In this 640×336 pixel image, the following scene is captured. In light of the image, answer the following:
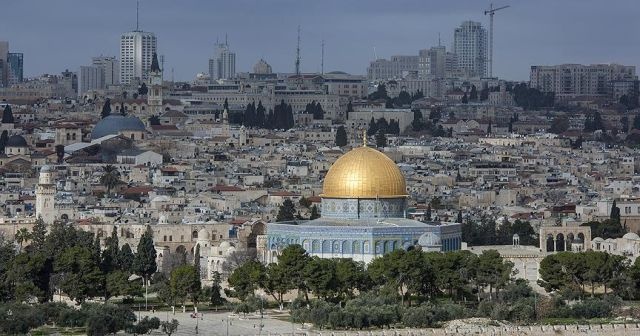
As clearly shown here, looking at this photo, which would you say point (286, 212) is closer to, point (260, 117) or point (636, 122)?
point (260, 117)

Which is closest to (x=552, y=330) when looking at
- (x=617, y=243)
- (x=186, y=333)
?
(x=186, y=333)

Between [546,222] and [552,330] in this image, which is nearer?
[552,330]

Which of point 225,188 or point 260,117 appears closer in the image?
point 225,188

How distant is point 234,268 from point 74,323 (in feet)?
33.2

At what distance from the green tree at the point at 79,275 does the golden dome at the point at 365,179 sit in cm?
823

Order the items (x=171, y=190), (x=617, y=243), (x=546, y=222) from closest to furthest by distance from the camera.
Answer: (x=617, y=243) → (x=546, y=222) → (x=171, y=190)

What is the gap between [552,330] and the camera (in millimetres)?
54844

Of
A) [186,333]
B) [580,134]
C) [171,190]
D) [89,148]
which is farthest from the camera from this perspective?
[580,134]

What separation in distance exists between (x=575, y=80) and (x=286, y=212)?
396ft

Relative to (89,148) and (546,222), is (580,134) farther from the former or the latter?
(546,222)

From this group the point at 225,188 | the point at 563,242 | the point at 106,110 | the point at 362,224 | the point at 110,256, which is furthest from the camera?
the point at 106,110

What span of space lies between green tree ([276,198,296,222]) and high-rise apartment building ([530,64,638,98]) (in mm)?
112974

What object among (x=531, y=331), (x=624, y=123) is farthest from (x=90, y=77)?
(x=531, y=331)

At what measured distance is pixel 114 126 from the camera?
117812mm
